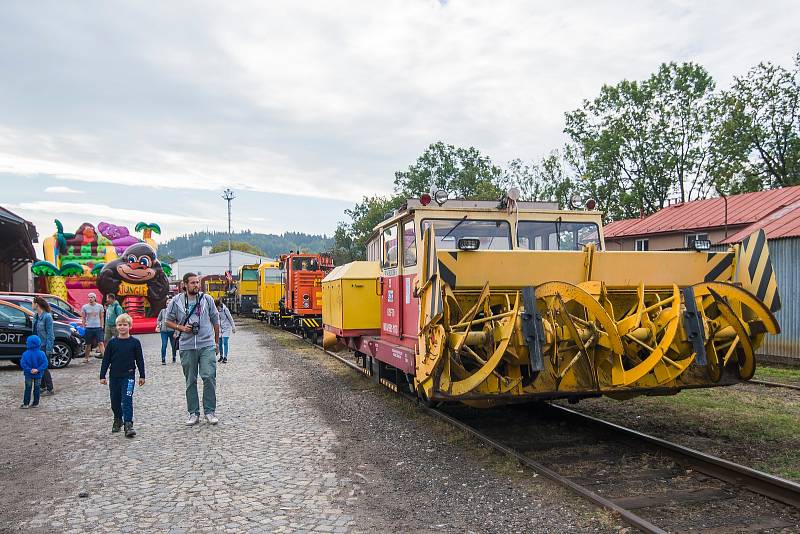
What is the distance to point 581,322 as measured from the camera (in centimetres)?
593

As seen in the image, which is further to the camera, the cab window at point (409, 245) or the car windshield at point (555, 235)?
the car windshield at point (555, 235)

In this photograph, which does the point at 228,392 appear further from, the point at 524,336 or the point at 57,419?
the point at 524,336

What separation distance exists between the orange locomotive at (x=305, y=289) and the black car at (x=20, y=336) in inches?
294

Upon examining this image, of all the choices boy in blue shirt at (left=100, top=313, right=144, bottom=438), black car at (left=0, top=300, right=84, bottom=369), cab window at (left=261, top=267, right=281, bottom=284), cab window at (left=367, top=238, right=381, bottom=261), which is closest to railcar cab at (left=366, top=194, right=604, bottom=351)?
cab window at (left=367, top=238, right=381, bottom=261)

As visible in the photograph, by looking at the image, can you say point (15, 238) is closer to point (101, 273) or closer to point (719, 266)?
point (101, 273)

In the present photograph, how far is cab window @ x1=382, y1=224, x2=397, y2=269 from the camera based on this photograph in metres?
8.59

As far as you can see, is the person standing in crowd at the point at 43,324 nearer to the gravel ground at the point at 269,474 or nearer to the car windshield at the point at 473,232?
the gravel ground at the point at 269,474

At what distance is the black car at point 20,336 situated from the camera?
14508mm

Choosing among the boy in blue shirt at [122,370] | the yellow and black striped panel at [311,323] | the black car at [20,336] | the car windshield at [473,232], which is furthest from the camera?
the yellow and black striped panel at [311,323]

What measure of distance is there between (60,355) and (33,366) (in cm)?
585

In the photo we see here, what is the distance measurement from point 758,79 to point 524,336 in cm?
3794

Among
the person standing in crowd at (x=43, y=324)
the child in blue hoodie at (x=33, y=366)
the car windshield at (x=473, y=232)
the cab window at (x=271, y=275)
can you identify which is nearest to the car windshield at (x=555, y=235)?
the car windshield at (x=473, y=232)

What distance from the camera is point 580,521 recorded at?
188 inches

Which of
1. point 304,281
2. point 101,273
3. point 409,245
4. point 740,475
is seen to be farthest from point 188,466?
point 101,273
